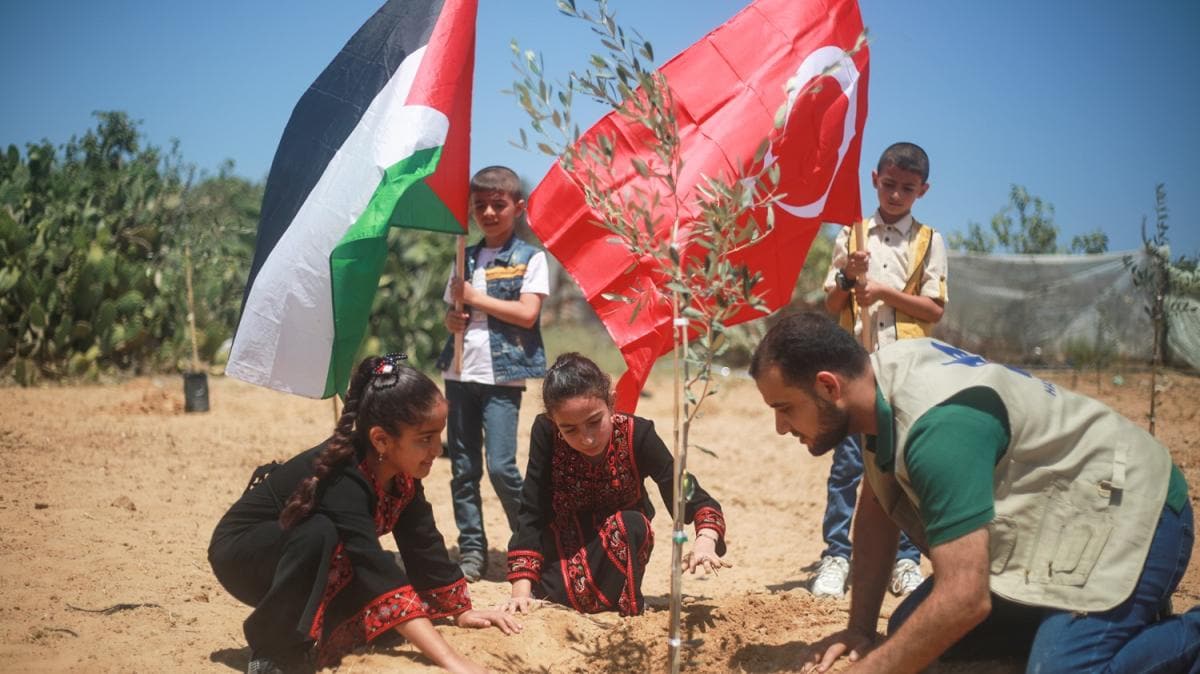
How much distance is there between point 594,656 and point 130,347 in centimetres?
942

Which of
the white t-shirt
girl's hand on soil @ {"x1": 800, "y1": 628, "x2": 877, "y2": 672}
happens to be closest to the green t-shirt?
girl's hand on soil @ {"x1": 800, "y1": 628, "x2": 877, "y2": 672}

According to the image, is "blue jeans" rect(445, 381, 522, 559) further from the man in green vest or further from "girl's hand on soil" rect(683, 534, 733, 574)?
the man in green vest

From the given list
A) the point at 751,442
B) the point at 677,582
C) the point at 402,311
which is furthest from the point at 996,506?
the point at 402,311

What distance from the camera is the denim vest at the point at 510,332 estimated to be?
4.89 meters

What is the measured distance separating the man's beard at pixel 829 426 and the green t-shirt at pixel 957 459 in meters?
0.21

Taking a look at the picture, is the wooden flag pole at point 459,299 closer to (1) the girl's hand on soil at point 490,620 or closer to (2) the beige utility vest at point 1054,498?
(1) the girl's hand on soil at point 490,620

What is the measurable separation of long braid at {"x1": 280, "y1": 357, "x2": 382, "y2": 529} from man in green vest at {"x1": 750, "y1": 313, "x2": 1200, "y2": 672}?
4.76 ft

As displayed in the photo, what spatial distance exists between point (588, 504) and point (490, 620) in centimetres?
73

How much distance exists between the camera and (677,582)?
2.90m

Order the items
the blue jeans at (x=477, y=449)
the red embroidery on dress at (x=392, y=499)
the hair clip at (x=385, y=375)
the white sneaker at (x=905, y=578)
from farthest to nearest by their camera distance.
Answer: the blue jeans at (x=477, y=449) < the white sneaker at (x=905, y=578) < the red embroidery on dress at (x=392, y=499) < the hair clip at (x=385, y=375)

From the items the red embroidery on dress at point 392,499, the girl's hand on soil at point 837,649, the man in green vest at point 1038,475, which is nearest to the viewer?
the man in green vest at point 1038,475

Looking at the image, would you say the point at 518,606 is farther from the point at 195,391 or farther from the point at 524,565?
the point at 195,391

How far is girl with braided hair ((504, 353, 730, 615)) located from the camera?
12.3 ft

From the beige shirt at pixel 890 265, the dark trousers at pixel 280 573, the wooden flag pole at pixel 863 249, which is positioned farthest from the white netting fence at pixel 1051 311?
the dark trousers at pixel 280 573
